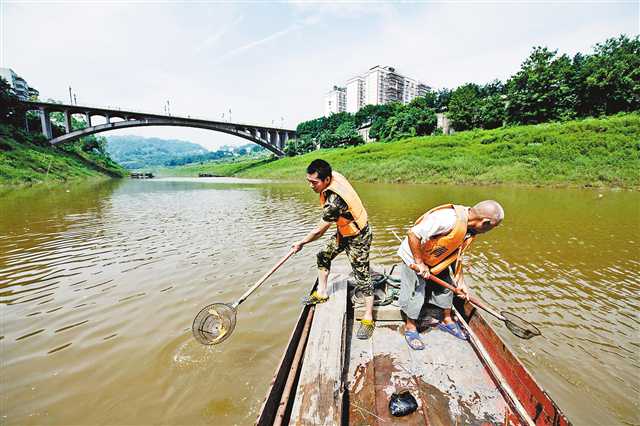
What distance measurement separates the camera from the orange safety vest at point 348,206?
163 inches

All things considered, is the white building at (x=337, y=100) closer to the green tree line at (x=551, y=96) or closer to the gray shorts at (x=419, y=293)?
the green tree line at (x=551, y=96)

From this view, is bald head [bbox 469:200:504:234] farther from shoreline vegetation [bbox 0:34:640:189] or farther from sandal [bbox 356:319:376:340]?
shoreline vegetation [bbox 0:34:640:189]

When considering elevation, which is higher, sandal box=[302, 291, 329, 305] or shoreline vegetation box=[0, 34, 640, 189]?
shoreline vegetation box=[0, 34, 640, 189]

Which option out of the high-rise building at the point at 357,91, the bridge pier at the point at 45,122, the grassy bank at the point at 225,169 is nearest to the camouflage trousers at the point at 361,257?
the bridge pier at the point at 45,122

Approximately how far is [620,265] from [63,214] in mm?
23132

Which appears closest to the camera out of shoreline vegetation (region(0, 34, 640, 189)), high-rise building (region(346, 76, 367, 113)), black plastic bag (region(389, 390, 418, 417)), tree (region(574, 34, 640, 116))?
Answer: black plastic bag (region(389, 390, 418, 417))

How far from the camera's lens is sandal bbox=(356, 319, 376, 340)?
4.06 metres

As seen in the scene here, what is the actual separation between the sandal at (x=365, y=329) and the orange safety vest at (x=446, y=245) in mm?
1187

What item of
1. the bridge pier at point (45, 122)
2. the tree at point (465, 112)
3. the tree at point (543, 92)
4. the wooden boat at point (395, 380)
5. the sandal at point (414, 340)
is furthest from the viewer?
the tree at point (465, 112)

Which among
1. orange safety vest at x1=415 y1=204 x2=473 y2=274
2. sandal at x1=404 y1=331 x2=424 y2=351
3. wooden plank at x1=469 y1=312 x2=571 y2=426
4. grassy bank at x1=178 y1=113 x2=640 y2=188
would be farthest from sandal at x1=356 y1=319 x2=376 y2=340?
grassy bank at x1=178 y1=113 x2=640 y2=188

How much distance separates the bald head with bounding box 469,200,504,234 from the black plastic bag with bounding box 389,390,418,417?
2.15 meters

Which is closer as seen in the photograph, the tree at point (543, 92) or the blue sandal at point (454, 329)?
the blue sandal at point (454, 329)

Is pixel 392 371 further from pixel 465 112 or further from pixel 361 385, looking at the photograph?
pixel 465 112

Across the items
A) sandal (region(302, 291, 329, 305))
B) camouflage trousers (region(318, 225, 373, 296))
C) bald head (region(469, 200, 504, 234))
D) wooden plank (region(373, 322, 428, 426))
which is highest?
bald head (region(469, 200, 504, 234))
